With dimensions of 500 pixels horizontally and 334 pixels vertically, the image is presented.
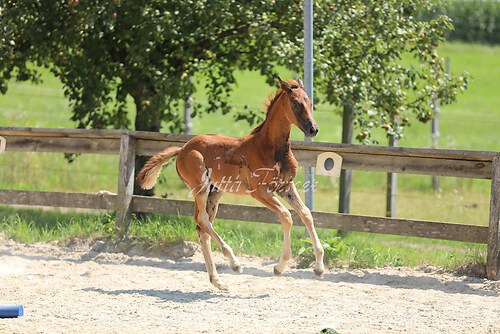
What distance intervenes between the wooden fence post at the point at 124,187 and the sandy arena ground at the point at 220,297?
0.41 meters

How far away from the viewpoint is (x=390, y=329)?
620cm

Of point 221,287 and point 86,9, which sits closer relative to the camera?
point 221,287

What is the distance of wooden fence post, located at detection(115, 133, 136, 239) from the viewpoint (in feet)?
32.2

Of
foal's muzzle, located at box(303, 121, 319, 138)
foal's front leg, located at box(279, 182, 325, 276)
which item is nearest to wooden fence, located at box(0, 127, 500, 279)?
foal's front leg, located at box(279, 182, 325, 276)

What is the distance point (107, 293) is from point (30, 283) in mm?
881

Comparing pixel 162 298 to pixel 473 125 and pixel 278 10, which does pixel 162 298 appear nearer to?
pixel 278 10

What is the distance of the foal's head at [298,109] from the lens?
730cm

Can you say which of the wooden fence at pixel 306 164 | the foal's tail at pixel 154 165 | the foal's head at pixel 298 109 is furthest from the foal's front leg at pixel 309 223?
the wooden fence at pixel 306 164

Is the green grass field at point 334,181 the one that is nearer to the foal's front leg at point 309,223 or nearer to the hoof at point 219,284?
the foal's front leg at point 309,223

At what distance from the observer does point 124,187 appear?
9883 millimetres

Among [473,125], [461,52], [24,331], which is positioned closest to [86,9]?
[24,331]

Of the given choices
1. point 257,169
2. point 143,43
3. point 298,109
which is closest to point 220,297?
point 257,169

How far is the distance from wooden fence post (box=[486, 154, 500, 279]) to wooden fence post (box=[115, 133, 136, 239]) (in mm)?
A: 4289

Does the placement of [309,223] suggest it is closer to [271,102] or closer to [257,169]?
[257,169]
